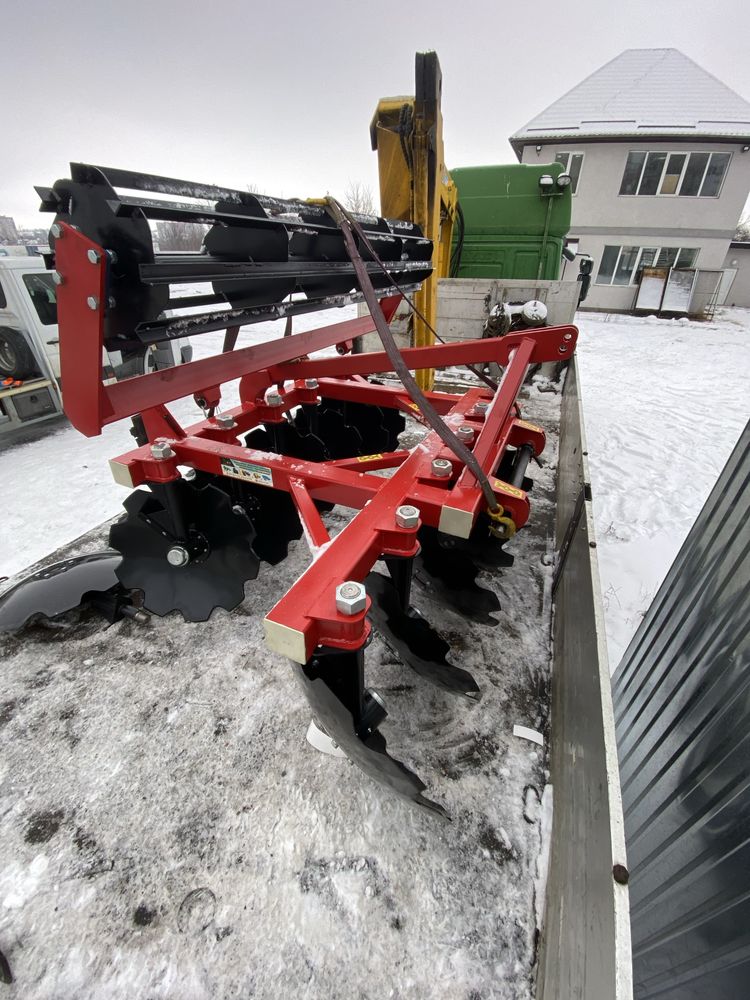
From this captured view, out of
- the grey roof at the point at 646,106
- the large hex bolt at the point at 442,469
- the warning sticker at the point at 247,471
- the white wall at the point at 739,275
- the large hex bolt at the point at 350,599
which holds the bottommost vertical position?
the white wall at the point at 739,275

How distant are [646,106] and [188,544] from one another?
712 inches

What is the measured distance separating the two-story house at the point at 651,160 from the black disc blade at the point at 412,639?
51.2ft

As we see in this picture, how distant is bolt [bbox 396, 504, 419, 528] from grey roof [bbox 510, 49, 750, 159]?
15614mm

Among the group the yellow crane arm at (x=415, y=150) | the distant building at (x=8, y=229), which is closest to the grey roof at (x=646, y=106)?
the yellow crane arm at (x=415, y=150)

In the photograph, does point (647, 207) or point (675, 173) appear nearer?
point (675, 173)

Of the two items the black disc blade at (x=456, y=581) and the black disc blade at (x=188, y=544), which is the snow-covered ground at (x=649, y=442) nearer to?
the black disc blade at (x=456, y=581)

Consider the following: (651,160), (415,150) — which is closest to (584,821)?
(415,150)

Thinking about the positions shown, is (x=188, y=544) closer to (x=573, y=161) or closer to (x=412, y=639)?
(x=412, y=639)

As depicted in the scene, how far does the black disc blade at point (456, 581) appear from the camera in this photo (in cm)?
207

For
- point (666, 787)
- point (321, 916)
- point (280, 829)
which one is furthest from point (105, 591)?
point (666, 787)

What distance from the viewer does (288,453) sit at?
9.86ft

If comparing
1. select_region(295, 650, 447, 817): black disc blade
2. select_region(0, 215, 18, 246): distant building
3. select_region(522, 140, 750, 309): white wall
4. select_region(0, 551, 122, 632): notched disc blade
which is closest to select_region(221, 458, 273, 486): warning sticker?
select_region(0, 551, 122, 632): notched disc blade

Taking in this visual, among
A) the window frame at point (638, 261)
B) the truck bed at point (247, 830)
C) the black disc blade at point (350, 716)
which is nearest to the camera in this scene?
the truck bed at point (247, 830)

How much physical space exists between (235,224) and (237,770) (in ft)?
5.98
